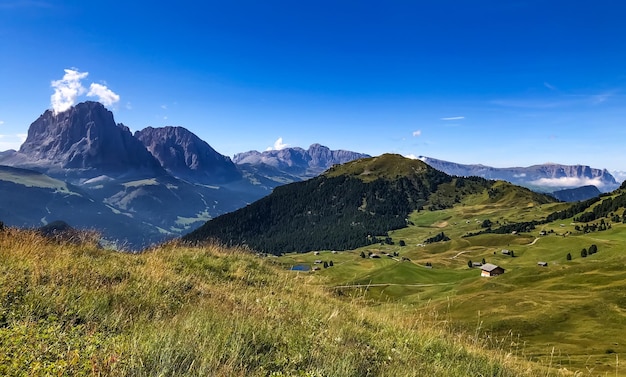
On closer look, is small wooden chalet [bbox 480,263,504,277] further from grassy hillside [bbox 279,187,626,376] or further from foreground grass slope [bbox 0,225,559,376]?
foreground grass slope [bbox 0,225,559,376]

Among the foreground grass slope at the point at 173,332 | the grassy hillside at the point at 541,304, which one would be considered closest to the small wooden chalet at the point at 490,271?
the grassy hillside at the point at 541,304

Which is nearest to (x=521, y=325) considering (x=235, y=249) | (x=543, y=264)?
(x=235, y=249)

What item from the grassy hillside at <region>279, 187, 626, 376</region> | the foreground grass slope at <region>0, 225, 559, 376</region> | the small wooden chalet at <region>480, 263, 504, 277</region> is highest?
the foreground grass slope at <region>0, 225, 559, 376</region>

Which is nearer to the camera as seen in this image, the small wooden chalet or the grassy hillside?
the grassy hillside

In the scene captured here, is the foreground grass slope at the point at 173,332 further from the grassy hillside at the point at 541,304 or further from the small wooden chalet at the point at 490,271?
the small wooden chalet at the point at 490,271

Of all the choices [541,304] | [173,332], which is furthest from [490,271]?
[173,332]

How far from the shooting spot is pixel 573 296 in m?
75.7

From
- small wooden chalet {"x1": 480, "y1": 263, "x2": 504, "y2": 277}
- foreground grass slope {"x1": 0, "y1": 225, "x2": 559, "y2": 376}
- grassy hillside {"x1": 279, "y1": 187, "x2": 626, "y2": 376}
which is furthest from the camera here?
small wooden chalet {"x1": 480, "y1": 263, "x2": 504, "y2": 277}

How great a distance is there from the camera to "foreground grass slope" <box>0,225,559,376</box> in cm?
546

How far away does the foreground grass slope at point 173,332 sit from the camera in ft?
17.9

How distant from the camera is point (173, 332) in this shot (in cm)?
665

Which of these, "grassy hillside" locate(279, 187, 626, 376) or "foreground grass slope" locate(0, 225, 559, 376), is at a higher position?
"foreground grass slope" locate(0, 225, 559, 376)

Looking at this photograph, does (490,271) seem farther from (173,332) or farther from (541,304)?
(173,332)

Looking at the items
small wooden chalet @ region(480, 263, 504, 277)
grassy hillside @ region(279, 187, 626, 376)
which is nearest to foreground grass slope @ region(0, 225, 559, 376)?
grassy hillside @ region(279, 187, 626, 376)
